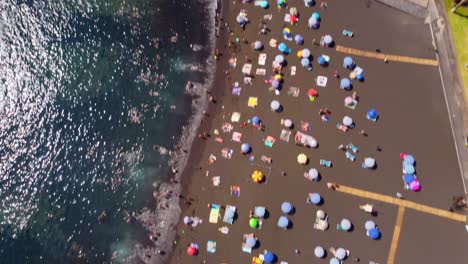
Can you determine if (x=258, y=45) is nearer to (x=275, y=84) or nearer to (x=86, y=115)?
(x=275, y=84)

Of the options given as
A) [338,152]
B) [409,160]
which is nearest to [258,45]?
[338,152]

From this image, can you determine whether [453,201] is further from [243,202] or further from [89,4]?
[89,4]

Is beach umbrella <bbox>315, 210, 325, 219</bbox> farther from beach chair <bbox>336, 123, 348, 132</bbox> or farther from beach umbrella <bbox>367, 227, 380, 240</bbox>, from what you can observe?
beach chair <bbox>336, 123, 348, 132</bbox>

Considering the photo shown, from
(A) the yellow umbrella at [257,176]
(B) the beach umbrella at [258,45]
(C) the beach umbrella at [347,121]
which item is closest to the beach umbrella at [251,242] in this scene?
(A) the yellow umbrella at [257,176]

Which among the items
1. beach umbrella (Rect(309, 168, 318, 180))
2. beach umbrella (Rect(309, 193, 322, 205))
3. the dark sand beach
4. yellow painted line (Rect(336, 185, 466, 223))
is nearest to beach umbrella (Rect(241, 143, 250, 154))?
the dark sand beach

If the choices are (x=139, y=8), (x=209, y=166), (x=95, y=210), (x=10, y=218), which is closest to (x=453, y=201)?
(x=209, y=166)

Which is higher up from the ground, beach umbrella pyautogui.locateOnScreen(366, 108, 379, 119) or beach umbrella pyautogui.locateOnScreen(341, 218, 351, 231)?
beach umbrella pyautogui.locateOnScreen(366, 108, 379, 119)
